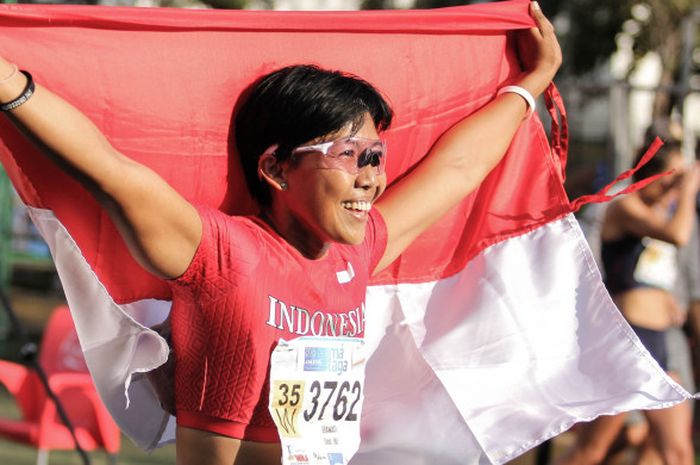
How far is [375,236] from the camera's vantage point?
3287 mm

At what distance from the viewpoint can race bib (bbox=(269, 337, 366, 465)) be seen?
9.70 ft

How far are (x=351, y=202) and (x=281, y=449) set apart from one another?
60 centimetres

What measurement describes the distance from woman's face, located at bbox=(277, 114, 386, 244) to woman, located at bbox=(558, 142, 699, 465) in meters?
2.78

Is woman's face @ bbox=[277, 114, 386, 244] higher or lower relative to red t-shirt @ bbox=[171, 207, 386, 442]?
higher

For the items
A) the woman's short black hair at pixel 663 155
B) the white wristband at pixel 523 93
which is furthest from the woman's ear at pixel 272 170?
the woman's short black hair at pixel 663 155

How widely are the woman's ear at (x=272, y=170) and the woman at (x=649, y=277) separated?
2819 mm

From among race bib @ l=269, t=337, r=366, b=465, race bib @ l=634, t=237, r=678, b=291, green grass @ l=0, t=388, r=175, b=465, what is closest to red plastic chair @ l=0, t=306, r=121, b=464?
green grass @ l=0, t=388, r=175, b=465

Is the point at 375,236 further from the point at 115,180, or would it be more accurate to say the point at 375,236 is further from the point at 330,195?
the point at 115,180

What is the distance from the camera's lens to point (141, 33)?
123 inches

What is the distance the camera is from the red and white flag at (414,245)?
308 centimetres

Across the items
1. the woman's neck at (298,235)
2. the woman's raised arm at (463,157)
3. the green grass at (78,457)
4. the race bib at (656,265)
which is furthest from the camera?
the green grass at (78,457)

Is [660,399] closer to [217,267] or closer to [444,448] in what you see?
[444,448]

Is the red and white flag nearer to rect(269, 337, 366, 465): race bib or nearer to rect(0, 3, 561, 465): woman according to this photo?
rect(0, 3, 561, 465): woman

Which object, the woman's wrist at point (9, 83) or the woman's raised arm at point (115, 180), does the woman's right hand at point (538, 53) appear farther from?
the woman's wrist at point (9, 83)
